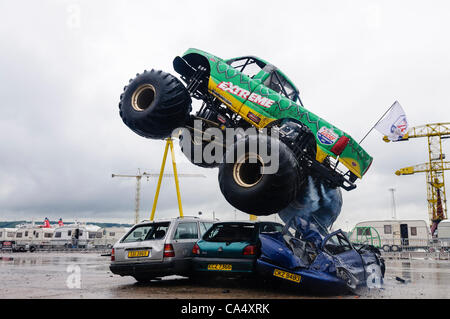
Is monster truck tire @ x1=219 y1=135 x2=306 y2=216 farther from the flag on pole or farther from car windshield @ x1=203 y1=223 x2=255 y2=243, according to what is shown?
the flag on pole

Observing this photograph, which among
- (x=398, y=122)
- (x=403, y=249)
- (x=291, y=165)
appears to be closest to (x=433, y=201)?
(x=403, y=249)

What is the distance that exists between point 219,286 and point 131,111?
4.07 meters

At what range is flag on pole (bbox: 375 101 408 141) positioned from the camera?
338 inches

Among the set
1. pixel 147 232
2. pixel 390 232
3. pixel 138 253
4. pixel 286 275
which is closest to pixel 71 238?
pixel 390 232

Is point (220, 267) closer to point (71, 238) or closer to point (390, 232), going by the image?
point (390, 232)

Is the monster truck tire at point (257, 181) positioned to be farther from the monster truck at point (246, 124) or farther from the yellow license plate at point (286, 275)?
the yellow license plate at point (286, 275)

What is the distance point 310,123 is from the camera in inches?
292

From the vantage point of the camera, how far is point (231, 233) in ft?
22.5

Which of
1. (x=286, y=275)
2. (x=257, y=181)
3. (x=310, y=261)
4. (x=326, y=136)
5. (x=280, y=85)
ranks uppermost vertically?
(x=280, y=85)

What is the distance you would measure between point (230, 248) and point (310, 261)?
4.26 feet

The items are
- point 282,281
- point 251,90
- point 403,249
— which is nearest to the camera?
point 282,281

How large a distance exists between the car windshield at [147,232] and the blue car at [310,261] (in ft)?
6.77

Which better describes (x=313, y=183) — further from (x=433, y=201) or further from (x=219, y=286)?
(x=433, y=201)

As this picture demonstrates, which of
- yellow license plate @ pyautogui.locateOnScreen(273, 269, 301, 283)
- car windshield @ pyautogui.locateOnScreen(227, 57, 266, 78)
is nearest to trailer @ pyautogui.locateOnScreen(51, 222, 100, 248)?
car windshield @ pyautogui.locateOnScreen(227, 57, 266, 78)
